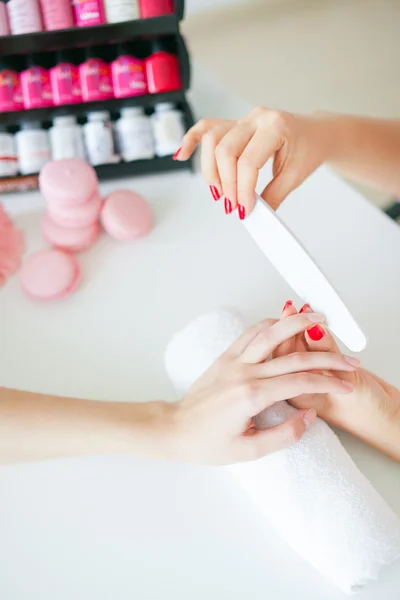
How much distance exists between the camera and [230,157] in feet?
1.91

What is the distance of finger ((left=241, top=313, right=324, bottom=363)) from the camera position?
528mm

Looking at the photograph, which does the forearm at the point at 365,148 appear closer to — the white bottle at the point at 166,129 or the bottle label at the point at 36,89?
the white bottle at the point at 166,129

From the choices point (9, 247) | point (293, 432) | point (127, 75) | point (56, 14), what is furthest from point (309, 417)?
point (56, 14)

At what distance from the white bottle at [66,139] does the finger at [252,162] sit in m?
0.37

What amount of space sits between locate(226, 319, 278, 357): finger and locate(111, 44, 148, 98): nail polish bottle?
47 cm

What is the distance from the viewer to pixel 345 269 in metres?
0.76

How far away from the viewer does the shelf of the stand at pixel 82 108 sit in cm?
86

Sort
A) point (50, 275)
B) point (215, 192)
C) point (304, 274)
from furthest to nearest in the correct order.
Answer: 1. point (50, 275)
2. point (215, 192)
3. point (304, 274)

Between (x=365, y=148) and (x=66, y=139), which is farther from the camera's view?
(x=66, y=139)

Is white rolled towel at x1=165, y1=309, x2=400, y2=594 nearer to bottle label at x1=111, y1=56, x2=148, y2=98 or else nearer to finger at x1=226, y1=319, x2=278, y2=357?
finger at x1=226, y1=319, x2=278, y2=357

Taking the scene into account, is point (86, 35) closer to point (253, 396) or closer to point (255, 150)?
point (255, 150)

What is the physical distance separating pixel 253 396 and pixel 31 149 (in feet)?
1.82

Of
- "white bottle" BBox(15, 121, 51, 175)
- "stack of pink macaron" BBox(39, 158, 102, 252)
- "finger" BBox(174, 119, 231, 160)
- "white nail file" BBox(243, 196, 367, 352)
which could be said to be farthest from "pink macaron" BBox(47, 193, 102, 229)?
"white nail file" BBox(243, 196, 367, 352)

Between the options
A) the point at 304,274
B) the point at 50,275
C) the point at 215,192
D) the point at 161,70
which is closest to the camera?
the point at 304,274
